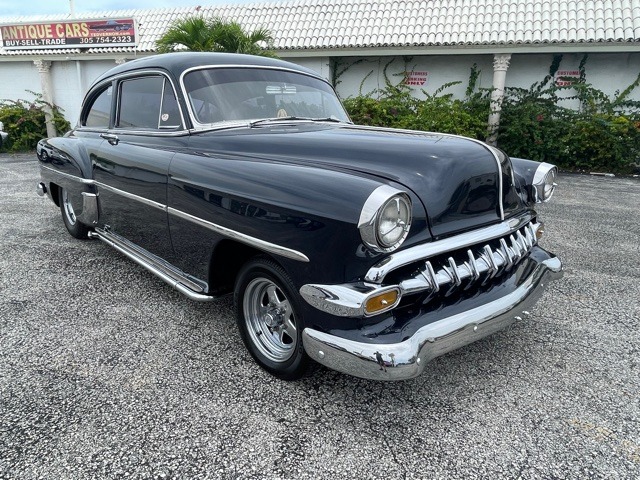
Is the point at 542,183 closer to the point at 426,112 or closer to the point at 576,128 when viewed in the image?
the point at 426,112

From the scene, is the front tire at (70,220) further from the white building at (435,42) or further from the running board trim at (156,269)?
the white building at (435,42)

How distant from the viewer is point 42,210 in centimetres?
641

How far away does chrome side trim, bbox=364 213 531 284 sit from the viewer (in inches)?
76.8

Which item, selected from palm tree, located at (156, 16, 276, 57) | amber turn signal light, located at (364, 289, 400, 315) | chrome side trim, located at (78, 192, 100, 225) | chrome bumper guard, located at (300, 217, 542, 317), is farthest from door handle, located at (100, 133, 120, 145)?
palm tree, located at (156, 16, 276, 57)

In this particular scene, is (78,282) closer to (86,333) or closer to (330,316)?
(86,333)

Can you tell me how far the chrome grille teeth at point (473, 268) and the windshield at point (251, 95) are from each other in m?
1.72

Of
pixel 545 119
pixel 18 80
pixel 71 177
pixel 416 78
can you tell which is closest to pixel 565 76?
pixel 545 119

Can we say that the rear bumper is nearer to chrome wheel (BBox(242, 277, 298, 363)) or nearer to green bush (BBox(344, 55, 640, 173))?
chrome wheel (BBox(242, 277, 298, 363))

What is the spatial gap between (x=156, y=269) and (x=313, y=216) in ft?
5.20

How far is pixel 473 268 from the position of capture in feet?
7.32

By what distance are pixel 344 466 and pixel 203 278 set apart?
1.39 meters

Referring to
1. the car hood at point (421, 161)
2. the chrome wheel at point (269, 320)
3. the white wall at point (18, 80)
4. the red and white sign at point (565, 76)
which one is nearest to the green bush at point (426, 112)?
the red and white sign at point (565, 76)

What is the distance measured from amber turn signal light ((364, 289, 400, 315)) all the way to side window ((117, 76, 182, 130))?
195cm

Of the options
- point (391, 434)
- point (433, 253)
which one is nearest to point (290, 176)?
point (433, 253)
